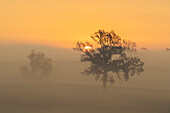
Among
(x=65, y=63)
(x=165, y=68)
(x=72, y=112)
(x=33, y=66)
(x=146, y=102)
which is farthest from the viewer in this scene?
(x=65, y=63)

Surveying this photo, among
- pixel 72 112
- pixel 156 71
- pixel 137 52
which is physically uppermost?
pixel 137 52

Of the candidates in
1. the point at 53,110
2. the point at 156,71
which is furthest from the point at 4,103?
the point at 156,71

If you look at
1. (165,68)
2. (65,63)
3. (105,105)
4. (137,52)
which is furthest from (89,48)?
(137,52)

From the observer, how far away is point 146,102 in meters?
47.2

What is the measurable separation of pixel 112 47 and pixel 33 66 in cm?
4825

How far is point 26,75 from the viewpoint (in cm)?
9494

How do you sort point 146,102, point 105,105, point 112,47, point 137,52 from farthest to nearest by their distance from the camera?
1. point 137,52
2. point 112,47
3. point 146,102
4. point 105,105

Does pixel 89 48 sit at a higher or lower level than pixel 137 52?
lower

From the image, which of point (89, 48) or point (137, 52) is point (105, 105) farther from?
point (137, 52)

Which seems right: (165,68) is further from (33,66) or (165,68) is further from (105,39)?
(105,39)

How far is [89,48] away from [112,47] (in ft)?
15.4

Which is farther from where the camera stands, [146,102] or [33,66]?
[33,66]

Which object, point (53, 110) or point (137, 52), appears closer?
point (53, 110)

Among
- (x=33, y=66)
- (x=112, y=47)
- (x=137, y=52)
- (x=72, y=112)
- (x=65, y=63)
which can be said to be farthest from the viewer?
(x=137, y=52)
